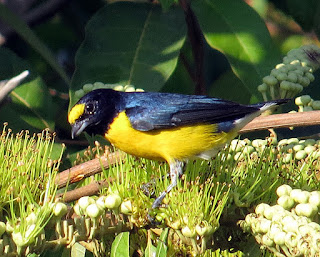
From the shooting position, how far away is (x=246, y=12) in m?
3.69

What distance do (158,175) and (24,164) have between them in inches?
21.2

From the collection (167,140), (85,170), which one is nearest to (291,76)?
(167,140)

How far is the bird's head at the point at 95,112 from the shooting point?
327cm

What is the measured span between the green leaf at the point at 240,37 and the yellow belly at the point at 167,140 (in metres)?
0.36

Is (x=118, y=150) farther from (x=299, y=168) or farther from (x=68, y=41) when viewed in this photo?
(x=68, y=41)

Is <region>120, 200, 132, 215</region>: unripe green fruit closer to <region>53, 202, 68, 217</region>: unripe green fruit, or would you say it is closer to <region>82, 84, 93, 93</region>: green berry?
<region>53, 202, 68, 217</region>: unripe green fruit

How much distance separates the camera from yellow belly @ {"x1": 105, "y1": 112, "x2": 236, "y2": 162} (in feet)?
10.3

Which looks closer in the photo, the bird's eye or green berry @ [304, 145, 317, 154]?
green berry @ [304, 145, 317, 154]

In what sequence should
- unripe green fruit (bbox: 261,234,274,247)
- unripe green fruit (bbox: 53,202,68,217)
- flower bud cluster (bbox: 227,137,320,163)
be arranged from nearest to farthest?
1. unripe green fruit (bbox: 261,234,274,247)
2. unripe green fruit (bbox: 53,202,68,217)
3. flower bud cluster (bbox: 227,137,320,163)

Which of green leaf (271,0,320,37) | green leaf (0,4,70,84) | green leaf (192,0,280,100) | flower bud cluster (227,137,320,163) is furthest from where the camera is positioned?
green leaf (271,0,320,37)

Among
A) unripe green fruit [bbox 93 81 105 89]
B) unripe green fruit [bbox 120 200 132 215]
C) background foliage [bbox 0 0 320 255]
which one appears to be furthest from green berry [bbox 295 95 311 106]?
unripe green fruit [bbox 120 200 132 215]

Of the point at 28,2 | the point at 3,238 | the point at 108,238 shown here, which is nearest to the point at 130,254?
the point at 108,238

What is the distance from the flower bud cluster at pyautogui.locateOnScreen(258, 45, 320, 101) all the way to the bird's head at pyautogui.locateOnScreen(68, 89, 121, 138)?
69cm

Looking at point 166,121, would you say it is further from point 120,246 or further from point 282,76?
point 120,246
